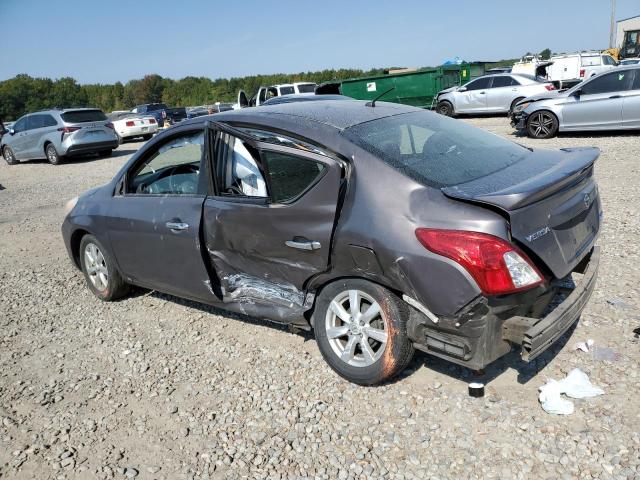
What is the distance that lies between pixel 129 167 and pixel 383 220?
2588mm

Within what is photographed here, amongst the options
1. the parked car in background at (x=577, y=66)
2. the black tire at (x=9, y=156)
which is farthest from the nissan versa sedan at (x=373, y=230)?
the parked car in background at (x=577, y=66)

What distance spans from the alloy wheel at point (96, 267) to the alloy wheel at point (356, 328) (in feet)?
8.50

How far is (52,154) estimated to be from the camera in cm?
1777

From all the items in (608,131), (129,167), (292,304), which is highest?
(129,167)

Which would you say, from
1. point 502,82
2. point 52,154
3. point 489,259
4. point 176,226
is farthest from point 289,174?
point 502,82

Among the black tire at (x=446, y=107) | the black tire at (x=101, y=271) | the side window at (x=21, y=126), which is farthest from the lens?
the black tire at (x=446, y=107)

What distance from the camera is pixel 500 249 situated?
9.09 feet

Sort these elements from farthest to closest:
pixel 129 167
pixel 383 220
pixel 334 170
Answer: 1. pixel 129 167
2. pixel 334 170
3. pixel 383 220

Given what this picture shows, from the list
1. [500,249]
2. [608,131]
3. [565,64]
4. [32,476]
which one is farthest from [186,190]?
[565,64]

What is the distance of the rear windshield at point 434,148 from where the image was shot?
3.25 m

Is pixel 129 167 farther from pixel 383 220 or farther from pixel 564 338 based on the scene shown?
pixel 564 338

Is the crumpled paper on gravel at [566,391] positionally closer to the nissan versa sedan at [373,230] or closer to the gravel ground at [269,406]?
the gravel ground at [269,406]

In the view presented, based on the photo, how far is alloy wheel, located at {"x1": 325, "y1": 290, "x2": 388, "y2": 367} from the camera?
3266 mm

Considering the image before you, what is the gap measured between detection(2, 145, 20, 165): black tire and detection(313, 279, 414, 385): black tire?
19.4 metres
